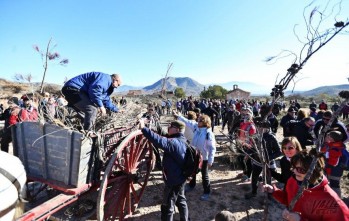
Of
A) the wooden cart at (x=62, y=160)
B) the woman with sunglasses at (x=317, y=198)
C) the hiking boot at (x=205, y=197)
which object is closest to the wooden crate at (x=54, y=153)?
the wooden cart at (x=62, y=160)

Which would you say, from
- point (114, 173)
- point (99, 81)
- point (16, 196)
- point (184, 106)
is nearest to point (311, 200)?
point (16, 196)

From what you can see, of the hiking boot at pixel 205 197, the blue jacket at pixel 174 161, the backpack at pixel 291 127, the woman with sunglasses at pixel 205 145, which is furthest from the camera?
the backpack at pixel 291 127

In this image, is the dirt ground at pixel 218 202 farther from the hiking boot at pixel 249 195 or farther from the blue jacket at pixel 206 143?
the blue jacket at pixel 206 143

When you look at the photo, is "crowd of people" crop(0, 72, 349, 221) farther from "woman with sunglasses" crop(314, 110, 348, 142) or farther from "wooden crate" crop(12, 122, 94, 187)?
"wooden crate" crop(12, 122, 94, 187)

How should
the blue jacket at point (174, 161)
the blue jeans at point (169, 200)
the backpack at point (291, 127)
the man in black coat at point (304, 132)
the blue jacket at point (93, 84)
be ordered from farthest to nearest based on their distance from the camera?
the backpack at point (291, 127)
the man in black coat at point (304, 132)
the blue jacket at point (93, 84)
the blue jeans at point (169, 200)
the blue jacket at point (174, 161)

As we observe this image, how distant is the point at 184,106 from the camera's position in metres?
20.0

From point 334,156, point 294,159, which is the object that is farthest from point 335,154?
point 294,159

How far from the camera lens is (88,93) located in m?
3.61

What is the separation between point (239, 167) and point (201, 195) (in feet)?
6.65

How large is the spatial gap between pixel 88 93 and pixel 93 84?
19 centimetres

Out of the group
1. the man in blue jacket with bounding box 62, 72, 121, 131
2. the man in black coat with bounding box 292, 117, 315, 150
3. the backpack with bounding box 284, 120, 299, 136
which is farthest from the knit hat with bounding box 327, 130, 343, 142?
the man in blue jacket with bounding box 62, 72, 121, 131

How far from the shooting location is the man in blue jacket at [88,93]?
3.39 meters

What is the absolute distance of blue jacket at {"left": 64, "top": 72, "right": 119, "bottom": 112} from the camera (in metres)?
3.47

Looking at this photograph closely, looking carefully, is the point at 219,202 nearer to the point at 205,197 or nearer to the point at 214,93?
the point at 205,197
